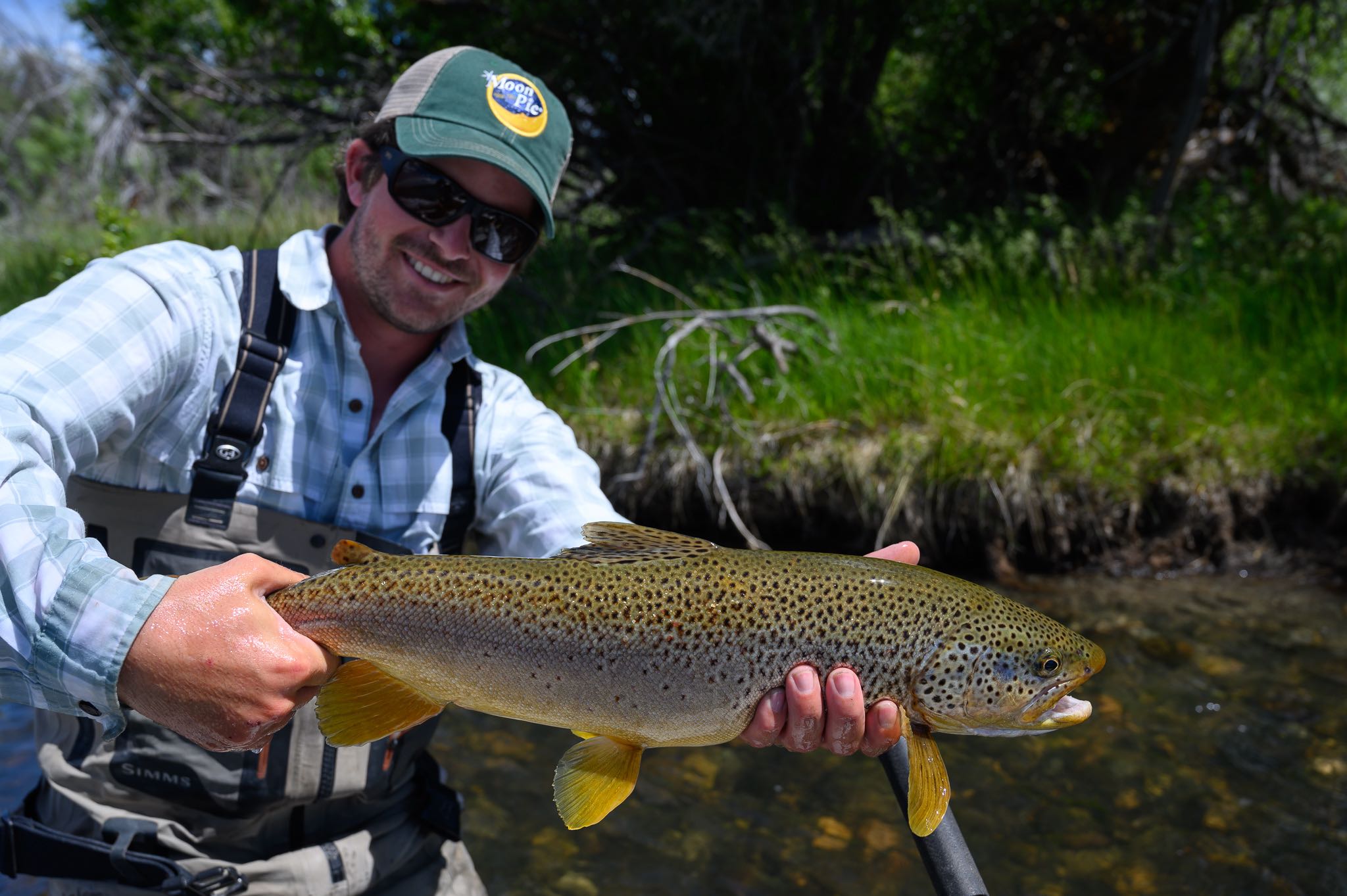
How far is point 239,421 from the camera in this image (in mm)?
2578

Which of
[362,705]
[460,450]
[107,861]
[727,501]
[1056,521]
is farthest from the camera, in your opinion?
[1056,521]

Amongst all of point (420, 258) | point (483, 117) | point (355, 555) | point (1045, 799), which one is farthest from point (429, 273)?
point (1045, 799)

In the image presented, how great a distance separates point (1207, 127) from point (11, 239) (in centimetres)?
1245

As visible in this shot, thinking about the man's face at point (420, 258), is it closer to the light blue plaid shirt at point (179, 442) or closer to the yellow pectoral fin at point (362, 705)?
the light blue plaid shirt at point (179, 442)

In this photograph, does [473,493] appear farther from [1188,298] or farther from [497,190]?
[1188,298]

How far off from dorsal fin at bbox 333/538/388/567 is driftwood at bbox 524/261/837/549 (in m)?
3.30

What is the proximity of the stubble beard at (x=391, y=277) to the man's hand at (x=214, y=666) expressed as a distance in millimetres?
1116

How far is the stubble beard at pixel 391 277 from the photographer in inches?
112

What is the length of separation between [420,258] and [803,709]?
64.2 inches

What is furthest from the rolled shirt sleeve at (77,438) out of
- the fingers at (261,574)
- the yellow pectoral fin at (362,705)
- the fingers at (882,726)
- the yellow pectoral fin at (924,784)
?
the yellow pectoral fin at (924,784)

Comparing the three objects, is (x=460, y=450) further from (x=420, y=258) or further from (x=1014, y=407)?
(x=1014, y=407)

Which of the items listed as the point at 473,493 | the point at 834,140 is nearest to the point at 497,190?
the point at 473,493

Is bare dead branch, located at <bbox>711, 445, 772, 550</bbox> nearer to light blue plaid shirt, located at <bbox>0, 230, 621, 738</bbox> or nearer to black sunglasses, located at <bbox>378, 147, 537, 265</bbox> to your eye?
light blue plaid shirt, located at <bbox>0, 230, 621, 738</bbox>

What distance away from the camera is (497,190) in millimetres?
2922
